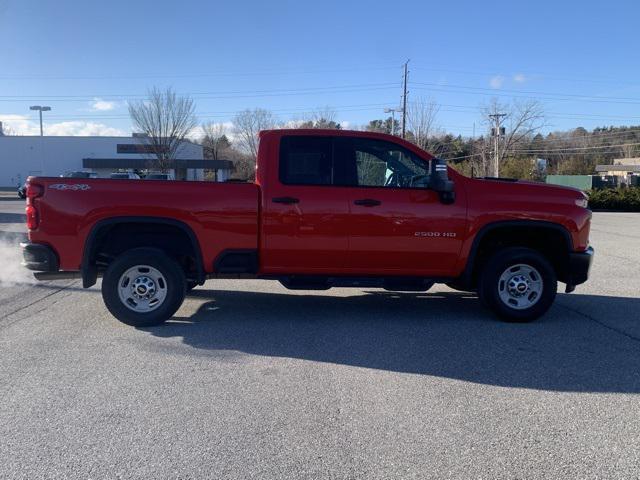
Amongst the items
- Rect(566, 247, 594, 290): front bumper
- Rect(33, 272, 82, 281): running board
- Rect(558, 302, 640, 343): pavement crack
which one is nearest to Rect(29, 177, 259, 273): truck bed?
Rect(33, 272, 82, 281): running board

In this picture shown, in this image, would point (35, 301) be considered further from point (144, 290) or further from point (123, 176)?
point (123, 176)

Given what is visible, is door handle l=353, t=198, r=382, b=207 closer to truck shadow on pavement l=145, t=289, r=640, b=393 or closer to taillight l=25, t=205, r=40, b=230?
truck shadow on pavement l=145, t=289, r=640, b=393

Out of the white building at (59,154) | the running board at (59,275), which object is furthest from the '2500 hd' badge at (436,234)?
the white building at (59,154)

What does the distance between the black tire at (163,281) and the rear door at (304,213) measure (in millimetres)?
1026

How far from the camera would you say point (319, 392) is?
177 inches

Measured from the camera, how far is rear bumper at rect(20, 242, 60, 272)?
615 centimetres

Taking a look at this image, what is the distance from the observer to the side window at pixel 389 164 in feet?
21.2

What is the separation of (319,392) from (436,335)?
80.9 inches

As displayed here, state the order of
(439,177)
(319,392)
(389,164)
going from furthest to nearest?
(389,164)
(439,177)
(319,392)

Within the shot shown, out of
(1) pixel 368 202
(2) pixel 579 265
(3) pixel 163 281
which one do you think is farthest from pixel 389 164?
(3) pixel 163 281

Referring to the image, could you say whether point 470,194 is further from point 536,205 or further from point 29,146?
point 29,146

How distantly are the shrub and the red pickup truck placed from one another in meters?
33.7

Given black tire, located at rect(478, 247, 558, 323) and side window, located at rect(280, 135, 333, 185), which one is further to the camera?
black tire, located at rect(478, 247, 558, 323)

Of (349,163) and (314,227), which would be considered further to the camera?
(349,163)
